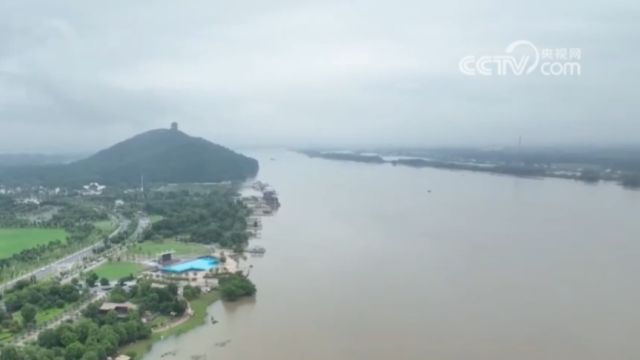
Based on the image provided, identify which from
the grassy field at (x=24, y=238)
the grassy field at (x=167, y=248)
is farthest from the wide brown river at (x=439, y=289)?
the grassy field at (x=24, y=238)

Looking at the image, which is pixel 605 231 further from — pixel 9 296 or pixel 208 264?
pixel 9 296

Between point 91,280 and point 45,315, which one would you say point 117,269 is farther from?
point 45,315

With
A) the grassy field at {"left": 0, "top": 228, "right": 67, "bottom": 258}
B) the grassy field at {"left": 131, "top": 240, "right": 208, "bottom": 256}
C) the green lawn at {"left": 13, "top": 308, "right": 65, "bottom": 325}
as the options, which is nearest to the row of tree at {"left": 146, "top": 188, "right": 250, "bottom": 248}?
the grassy field at {"left": 131, "top": 240, "right": 208, "bottom": 256}

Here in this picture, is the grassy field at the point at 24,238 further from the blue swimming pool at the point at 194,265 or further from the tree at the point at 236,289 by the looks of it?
the tree at the point at 236,289

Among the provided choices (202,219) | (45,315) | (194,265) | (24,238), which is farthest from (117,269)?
(202,219)

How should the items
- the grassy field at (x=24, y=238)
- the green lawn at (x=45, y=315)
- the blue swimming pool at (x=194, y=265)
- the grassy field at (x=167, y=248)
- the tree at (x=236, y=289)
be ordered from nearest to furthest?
the green lawn at (x=45, y=315) < the tree at (x=236, y=289) < the blue swimming pool at (x=194, y=265) < the grassy field at (x=167, y=248) < the grassy field at (x=24, y=238)

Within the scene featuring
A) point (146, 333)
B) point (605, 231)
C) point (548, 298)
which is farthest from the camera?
point (605, 231)

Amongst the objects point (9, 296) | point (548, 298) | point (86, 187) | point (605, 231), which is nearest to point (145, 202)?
point (86, 187)
